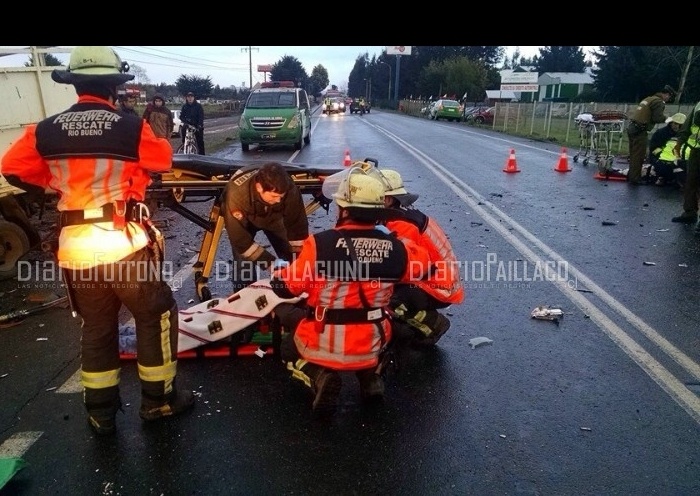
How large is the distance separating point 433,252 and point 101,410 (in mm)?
2557

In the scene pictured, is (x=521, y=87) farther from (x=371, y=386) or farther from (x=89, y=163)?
(x=89, y=163)

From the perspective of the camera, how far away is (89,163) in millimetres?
2822

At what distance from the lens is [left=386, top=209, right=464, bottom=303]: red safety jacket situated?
3.98m

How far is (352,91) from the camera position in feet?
544

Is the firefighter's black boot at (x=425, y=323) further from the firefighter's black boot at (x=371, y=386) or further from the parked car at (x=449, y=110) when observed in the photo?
the parked car at (x=449, y=110)

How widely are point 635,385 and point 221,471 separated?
2.77m

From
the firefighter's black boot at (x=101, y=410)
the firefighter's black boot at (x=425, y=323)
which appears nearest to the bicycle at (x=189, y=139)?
the firefighter's black boot at (x=425, y=323)

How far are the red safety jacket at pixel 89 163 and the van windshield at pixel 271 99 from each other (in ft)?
57.2

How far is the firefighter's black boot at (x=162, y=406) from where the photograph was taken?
3.24 m

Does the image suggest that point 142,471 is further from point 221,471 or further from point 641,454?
point 641,454

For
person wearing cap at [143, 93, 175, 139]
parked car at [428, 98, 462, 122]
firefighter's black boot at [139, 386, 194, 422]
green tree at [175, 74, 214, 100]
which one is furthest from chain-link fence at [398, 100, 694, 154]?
green tree at [175, 74, 214, 100]

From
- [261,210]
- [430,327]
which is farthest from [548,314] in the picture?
[261,210]
